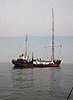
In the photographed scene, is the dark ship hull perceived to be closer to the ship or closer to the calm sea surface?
the ship

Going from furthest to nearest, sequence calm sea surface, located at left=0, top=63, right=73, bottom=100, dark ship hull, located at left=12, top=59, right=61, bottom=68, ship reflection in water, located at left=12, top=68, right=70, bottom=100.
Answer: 1. dark ship hull, located at left=12, top=59, right=61, bottom=68
2. ship reflection in water, located at left=12, top=68, right=70, bottom=100
3. calm sea surface, located at left=0, top=63, right=73, bottom=100

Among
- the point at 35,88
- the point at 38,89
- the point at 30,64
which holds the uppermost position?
the point at 38,89

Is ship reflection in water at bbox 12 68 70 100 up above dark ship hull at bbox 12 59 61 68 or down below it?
above

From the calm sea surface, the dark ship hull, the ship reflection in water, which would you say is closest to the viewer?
the calm sea surface

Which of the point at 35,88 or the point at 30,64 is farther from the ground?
the point at 35,88

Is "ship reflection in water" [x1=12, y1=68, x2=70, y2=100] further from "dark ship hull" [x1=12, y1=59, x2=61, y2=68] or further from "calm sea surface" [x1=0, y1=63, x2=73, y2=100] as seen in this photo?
"dark ship hull" [x1=12, y1=59, x2=61, y2=68]

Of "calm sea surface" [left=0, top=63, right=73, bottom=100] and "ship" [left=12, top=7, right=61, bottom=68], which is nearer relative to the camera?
"calm sea surface" [left=0, top=63, right=73, bottom=100]

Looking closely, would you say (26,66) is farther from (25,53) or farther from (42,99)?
(42,99)

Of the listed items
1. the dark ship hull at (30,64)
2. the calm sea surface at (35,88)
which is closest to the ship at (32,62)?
the dark ship hull at (30,64)

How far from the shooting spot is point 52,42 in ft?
506

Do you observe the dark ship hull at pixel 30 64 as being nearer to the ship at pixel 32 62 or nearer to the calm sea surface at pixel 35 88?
the ship at pixel 32 62

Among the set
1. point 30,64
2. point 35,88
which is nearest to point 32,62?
point 30,64

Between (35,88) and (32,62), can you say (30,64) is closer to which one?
(32,62)

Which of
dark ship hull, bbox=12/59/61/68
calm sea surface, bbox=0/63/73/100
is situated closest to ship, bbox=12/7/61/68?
dark ship hull, bbox=12/59/61/68
